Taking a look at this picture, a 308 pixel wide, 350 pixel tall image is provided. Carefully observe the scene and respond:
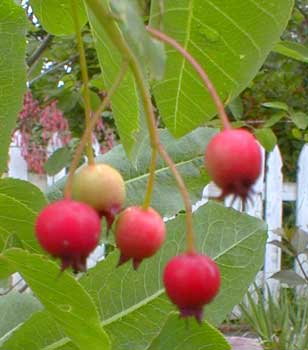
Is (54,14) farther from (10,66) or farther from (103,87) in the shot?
(103,87)

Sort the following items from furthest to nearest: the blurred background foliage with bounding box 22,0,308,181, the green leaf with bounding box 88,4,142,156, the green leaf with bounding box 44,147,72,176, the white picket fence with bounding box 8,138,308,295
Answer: the white picket fence with bounding box 8,138,308,295 → the green leaf with bounding box 44,147,72,176 → the blurred background foliage with bounding box 22,0,308,181 → the green leaf with bounding box 88,4,142,156

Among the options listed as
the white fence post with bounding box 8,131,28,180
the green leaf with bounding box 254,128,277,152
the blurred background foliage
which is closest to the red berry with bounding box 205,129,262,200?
the blurred background foliage

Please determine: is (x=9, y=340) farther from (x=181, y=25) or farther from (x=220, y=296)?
(x=181, y=25)

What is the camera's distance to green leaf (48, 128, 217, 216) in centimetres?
116

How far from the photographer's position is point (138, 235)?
0.57m

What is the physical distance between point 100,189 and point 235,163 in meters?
0.11

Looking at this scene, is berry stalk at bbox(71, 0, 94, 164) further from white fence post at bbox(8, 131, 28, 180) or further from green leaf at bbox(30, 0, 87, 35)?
white fence post at bbox(8, 131, 28, 180)

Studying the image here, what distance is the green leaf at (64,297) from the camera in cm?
75

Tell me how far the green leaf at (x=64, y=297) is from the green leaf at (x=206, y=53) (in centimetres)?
19

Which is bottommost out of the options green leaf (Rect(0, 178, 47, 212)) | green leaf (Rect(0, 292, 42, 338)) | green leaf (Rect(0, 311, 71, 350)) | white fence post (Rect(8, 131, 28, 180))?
white fence post (Rect(8, 131, 28, 180))

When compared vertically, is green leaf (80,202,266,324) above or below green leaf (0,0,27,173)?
below

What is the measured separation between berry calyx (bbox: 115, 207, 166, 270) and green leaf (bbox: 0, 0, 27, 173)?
437 millimetres

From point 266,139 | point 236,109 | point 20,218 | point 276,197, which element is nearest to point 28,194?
point 20,218

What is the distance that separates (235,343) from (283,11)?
2667 mm
